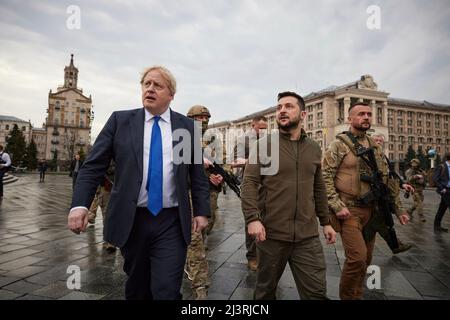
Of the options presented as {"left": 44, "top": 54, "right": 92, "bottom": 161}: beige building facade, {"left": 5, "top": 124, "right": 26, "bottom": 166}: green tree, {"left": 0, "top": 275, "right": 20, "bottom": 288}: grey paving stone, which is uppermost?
{"left": 44, "top": 54, "right": 92, "bottom": 161}: beige building facade

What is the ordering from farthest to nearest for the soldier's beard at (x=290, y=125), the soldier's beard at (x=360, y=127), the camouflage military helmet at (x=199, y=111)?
the camouflage military helmet at (x=199, y=111) → the soldier's beard at (x=360, y=127) → the soldier's beard at (x=290, y=125)

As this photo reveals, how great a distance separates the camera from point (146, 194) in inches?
85.3

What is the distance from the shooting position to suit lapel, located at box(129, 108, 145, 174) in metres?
2.14

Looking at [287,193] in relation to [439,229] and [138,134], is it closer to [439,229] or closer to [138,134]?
[138,134]

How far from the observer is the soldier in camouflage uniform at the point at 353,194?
9.46ft

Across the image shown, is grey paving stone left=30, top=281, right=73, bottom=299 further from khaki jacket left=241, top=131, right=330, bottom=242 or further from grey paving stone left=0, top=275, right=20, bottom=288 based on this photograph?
khaki jacket left=241, top=131, right=330, bottom=242

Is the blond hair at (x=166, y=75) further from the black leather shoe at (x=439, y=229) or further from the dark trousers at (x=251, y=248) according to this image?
the black leather shoe at (x=439, y=229)

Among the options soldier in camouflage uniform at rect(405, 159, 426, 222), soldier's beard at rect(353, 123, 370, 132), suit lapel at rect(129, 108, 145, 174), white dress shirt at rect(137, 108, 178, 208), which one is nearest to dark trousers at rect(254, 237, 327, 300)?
white dress shirt at rect(137, 108, 178, 208)

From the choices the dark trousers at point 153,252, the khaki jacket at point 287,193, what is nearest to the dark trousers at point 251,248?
the khaki jacket at point 287,193

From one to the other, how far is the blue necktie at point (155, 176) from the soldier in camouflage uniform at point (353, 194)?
1.73 metres

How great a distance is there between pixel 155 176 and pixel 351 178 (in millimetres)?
2145

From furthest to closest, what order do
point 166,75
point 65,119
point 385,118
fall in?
point 385,118
point 65,119
point 166,75

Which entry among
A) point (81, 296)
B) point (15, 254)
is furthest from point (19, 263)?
point (81, 296)
